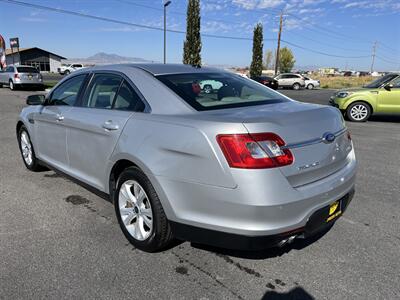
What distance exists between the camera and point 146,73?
328 cm

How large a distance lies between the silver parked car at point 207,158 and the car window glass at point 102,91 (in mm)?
12

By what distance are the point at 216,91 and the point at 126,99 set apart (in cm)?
82

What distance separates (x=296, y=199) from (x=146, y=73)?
1.75 meters

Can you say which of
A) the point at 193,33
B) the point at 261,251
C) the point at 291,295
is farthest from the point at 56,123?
the point at 193,33

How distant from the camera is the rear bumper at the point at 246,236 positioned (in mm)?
2408

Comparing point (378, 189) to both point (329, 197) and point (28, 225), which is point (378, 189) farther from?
point (28, 225)

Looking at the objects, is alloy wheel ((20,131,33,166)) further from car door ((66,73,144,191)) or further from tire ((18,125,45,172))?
car door ((66,73,144,191))

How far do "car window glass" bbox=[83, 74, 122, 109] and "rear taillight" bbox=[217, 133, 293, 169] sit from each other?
1.53 metres

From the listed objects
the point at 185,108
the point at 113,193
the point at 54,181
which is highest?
the point at 185,108

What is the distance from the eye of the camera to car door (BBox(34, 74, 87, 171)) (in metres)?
4.05

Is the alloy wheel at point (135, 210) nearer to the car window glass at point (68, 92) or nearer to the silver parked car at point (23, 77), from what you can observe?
the car window glass at point (68, 92)

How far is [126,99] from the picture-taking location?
3277 millimetres

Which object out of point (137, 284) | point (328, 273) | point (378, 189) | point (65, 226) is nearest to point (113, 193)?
point (65, 226)

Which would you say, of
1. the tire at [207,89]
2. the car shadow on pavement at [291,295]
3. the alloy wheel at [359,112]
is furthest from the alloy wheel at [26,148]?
the alloy wheel at [359,112]
